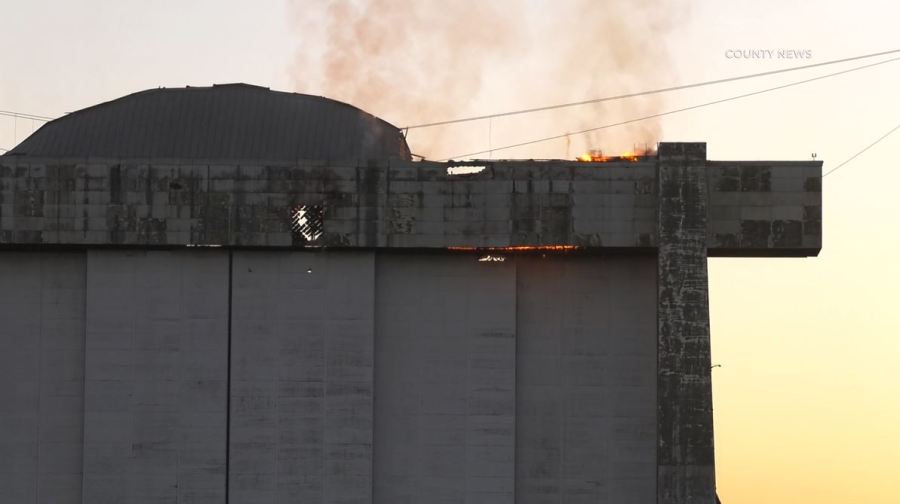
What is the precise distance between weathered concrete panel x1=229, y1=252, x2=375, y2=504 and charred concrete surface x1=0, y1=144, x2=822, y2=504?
0.33ft

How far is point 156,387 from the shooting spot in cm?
7638

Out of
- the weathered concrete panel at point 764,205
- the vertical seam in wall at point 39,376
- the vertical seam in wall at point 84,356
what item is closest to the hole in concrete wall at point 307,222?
the vertical seam in wall at point 84,356

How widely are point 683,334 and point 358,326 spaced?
14.5 meters

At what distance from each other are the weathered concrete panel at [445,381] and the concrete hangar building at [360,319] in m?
→ 0.10

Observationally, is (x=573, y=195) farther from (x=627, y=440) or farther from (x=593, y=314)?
(x=627, y=440)

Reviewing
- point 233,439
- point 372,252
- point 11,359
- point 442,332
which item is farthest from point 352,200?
point 11,359

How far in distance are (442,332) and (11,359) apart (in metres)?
19.6

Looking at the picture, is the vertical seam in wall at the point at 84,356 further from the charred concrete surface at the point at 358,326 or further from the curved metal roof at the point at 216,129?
the curved metal roof at the point at 216,129

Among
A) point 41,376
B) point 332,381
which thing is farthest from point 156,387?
point 332,381

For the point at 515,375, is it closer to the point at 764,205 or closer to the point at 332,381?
the point at 332,381

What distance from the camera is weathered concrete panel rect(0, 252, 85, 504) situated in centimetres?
7688

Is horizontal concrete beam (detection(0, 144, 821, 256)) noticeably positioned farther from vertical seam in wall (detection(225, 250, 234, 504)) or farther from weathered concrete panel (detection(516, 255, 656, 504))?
vertical seam in wall (detection(225, 250, 234, 504))

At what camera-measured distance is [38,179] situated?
77.2 meters

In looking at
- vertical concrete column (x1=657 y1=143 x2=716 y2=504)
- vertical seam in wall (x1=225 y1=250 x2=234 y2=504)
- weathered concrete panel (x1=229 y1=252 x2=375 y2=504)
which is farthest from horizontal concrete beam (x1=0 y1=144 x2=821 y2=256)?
vertical seam in wall (x1=225 y1=250 x2=234 y2=504)
